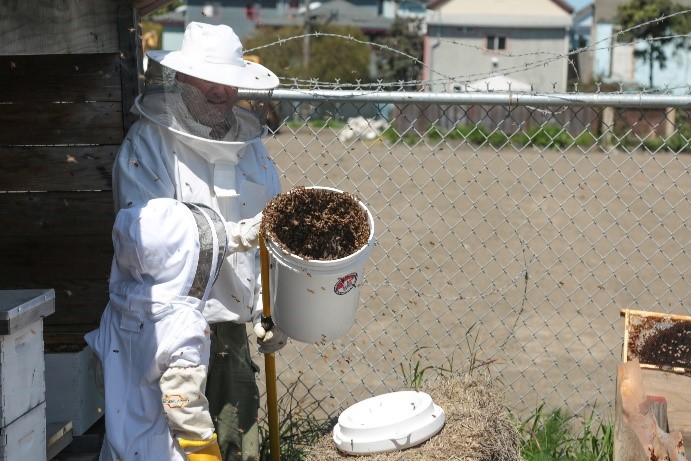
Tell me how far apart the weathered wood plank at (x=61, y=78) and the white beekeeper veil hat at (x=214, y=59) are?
266 millimetres

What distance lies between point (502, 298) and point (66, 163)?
4.25 m

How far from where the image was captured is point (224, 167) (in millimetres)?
3049

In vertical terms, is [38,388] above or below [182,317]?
below

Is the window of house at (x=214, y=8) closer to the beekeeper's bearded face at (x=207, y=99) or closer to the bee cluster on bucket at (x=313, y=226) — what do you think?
the beekeeper's bearded face at (x=207, y=99)

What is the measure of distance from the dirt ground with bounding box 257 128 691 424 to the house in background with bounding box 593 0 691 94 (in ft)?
66.4

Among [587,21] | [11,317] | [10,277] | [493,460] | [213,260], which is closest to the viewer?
[11,317]

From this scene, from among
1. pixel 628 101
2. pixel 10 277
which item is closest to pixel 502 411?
pixel 628 101

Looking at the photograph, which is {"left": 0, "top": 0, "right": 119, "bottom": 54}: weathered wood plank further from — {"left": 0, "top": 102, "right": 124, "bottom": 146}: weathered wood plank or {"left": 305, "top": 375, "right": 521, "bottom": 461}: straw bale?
{"left": 305, "top": 375, "right": 521, "bottom": 461}: straw bale

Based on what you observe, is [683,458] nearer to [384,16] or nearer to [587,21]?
[587,21]

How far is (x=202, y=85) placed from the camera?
3.03 metres

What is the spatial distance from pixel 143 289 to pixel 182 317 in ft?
0.47

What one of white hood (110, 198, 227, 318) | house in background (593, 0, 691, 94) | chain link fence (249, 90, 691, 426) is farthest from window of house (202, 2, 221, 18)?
white hood (110, 198, 227, 318)

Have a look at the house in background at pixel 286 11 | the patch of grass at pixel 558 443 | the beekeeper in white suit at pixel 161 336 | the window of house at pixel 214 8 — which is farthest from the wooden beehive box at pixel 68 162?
the window of house at pixel 214 8

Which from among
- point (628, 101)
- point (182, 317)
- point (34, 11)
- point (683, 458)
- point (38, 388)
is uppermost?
point (34, 11)
